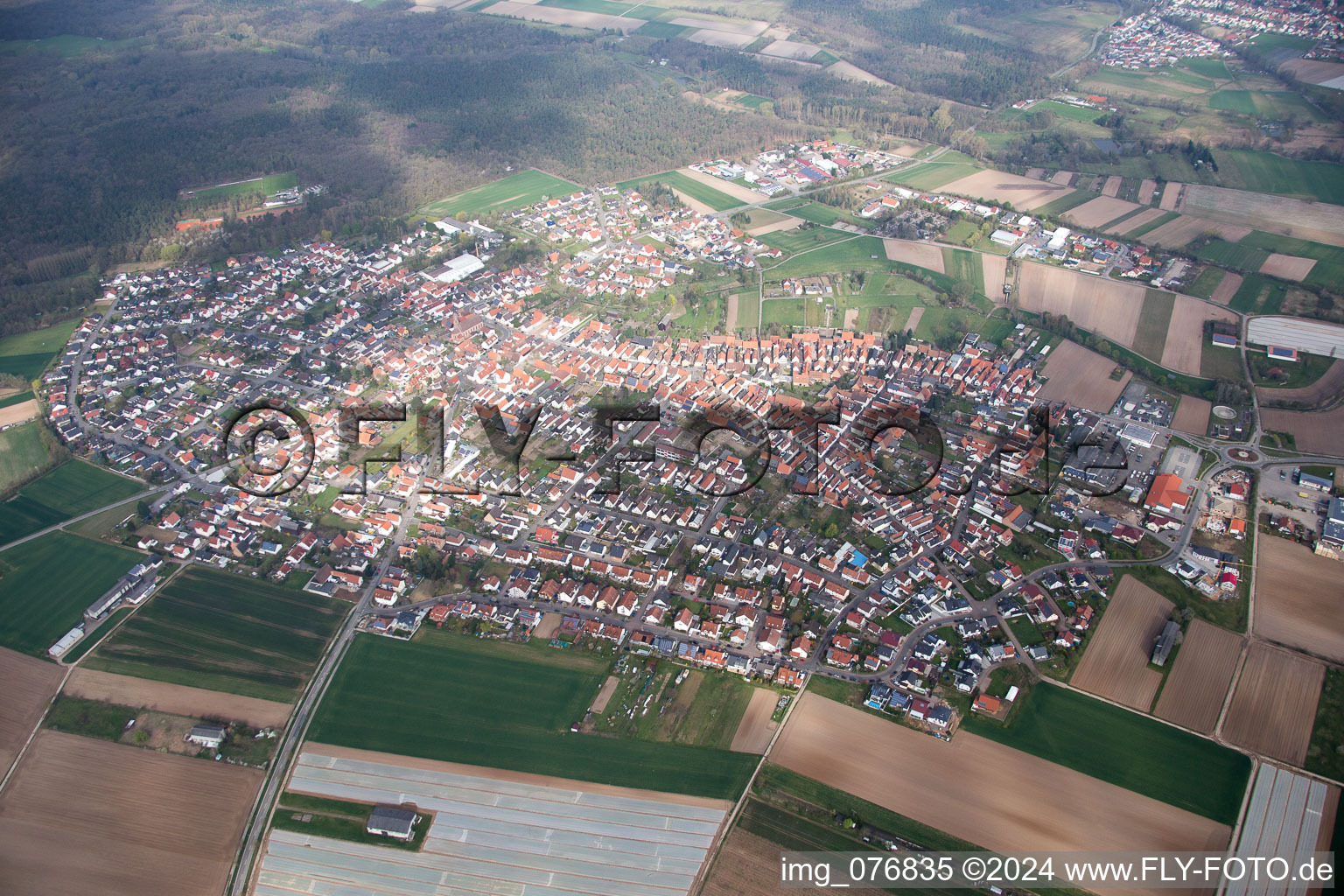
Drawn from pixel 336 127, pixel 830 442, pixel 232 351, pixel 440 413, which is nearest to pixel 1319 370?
pixel 830 442

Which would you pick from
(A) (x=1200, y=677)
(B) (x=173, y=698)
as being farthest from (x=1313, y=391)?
(B) (x=173, y=698)

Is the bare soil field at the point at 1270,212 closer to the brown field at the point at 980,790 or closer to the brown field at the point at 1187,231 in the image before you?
the brown field at the point at 1187,231

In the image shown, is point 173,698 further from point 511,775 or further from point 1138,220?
point 1138,220

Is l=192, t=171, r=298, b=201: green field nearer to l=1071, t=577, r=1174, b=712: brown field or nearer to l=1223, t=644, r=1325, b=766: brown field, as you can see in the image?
l=1071, t=577, r=1174, b=712: brown field

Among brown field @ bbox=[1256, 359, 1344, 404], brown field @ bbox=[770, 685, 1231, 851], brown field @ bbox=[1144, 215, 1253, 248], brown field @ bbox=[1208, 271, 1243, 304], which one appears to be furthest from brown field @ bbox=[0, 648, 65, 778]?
brown field @ bbox=[1144, 215, 1253, 248]

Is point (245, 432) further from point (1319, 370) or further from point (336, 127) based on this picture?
point (1319, 370)

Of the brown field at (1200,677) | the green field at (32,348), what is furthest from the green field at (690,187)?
the brown field at (1200,677)
